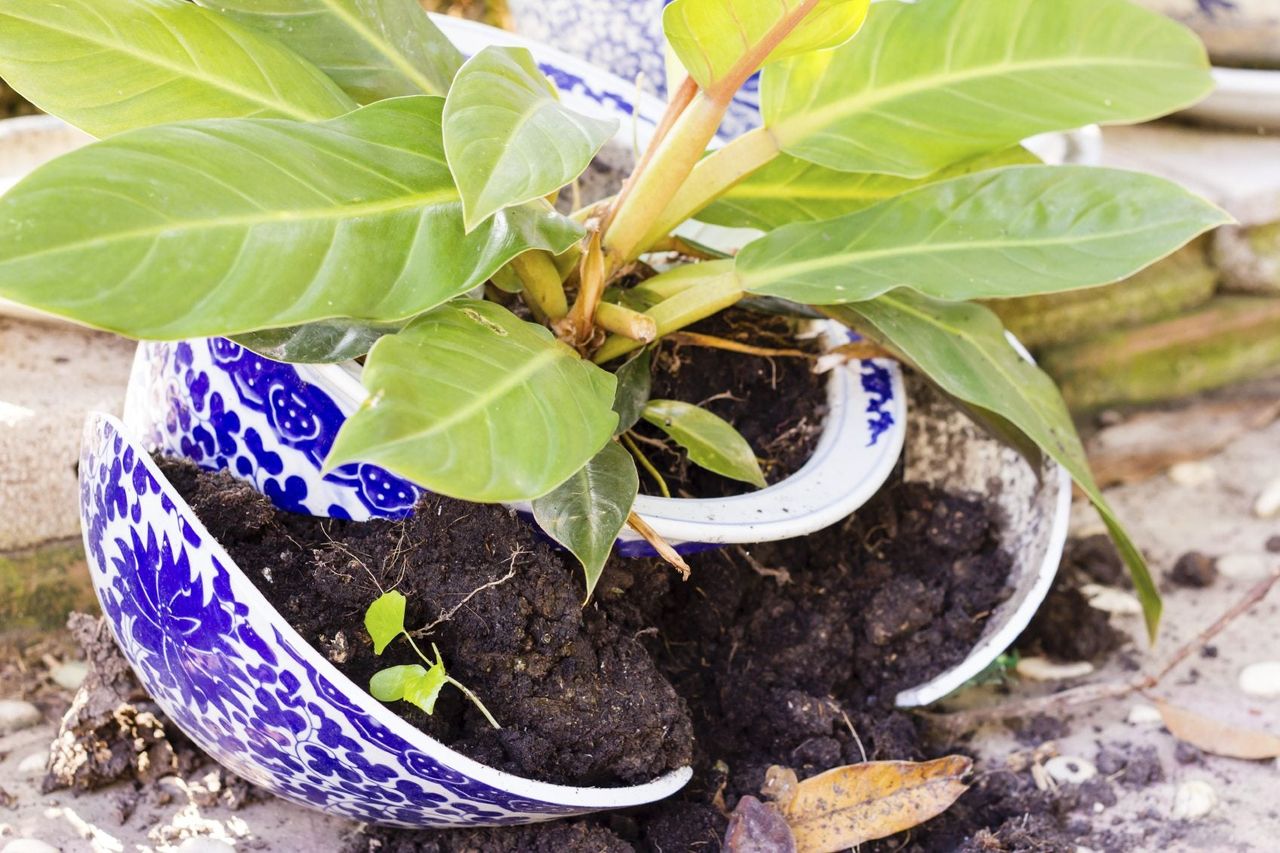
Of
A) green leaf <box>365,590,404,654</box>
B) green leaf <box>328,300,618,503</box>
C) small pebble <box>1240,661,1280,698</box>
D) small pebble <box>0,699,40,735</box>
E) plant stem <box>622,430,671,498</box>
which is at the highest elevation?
green leaf <box>328,300,618,503</box>

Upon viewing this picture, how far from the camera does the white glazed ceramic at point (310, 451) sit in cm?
96

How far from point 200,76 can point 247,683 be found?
1.60 ft

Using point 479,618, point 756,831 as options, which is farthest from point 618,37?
point 756,831

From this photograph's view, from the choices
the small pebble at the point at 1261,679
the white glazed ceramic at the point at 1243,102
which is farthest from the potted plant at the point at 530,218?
the white glazed ceramic at the point at 1243,102

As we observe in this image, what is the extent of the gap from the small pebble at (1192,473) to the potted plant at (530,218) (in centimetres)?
61

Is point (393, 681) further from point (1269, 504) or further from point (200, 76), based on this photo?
point (1269, 504)

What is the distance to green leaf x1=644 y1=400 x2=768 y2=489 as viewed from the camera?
1.06 metres

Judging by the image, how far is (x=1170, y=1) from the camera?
6.81 feet

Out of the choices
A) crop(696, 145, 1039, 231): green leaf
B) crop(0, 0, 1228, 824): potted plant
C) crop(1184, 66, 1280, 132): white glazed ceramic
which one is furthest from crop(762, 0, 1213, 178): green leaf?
crop(1184, 66, 1280, 132): white glazed ceramic

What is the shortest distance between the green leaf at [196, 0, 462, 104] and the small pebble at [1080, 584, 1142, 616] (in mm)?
1010

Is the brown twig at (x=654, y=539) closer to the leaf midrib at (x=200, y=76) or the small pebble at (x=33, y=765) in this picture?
the leaf midrib at (x=200, y=76)

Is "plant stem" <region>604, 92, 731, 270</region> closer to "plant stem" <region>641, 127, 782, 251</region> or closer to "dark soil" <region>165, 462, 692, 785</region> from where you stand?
"plant stem" <region>641, 127, 782, 251</region>

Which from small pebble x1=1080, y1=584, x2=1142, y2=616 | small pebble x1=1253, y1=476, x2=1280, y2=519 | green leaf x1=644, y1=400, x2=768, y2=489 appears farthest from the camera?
small pebble x1=1253, y1=476, x2=1280, y2=519

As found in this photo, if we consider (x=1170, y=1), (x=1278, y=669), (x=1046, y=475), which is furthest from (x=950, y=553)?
(x=1170, y=1)
